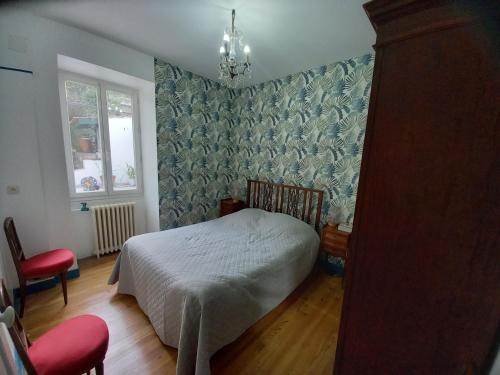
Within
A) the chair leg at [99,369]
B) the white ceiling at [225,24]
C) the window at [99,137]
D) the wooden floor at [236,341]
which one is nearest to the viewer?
the chair leg at [99,369]

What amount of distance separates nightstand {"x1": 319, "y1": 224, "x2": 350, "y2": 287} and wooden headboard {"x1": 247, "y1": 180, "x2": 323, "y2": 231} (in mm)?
310

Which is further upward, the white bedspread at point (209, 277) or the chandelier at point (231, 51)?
the chandelier at point (231, 51)

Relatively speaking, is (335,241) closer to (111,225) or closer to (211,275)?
(211,275)

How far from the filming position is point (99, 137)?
2750 millimetres

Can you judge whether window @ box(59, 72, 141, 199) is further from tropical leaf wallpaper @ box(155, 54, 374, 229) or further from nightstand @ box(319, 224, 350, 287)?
nightstand @ box(319, 224, 350, 287)

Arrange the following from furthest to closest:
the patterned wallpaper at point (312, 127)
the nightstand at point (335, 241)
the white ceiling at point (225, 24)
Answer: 1. the patterned wallpaper at point (312, 127)
2. the nightstand at point (335, 241)
3. the white ceiling at point (225, 24)

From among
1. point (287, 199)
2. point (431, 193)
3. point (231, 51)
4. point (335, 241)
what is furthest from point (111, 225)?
point (431, 193)

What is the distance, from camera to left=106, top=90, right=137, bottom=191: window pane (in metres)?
2.87

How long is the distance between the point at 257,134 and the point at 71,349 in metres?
3.06

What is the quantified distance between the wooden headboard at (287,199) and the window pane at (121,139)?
1.93m

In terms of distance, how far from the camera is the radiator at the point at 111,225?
269cm

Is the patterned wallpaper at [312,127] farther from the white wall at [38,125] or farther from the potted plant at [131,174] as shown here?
the white wall at [38,125]

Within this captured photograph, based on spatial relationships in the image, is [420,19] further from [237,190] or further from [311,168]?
[237,190]

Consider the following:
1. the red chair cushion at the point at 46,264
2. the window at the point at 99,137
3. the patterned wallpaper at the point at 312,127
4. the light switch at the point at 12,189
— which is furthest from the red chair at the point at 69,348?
the patterned wallpaper at the point at 312,127
